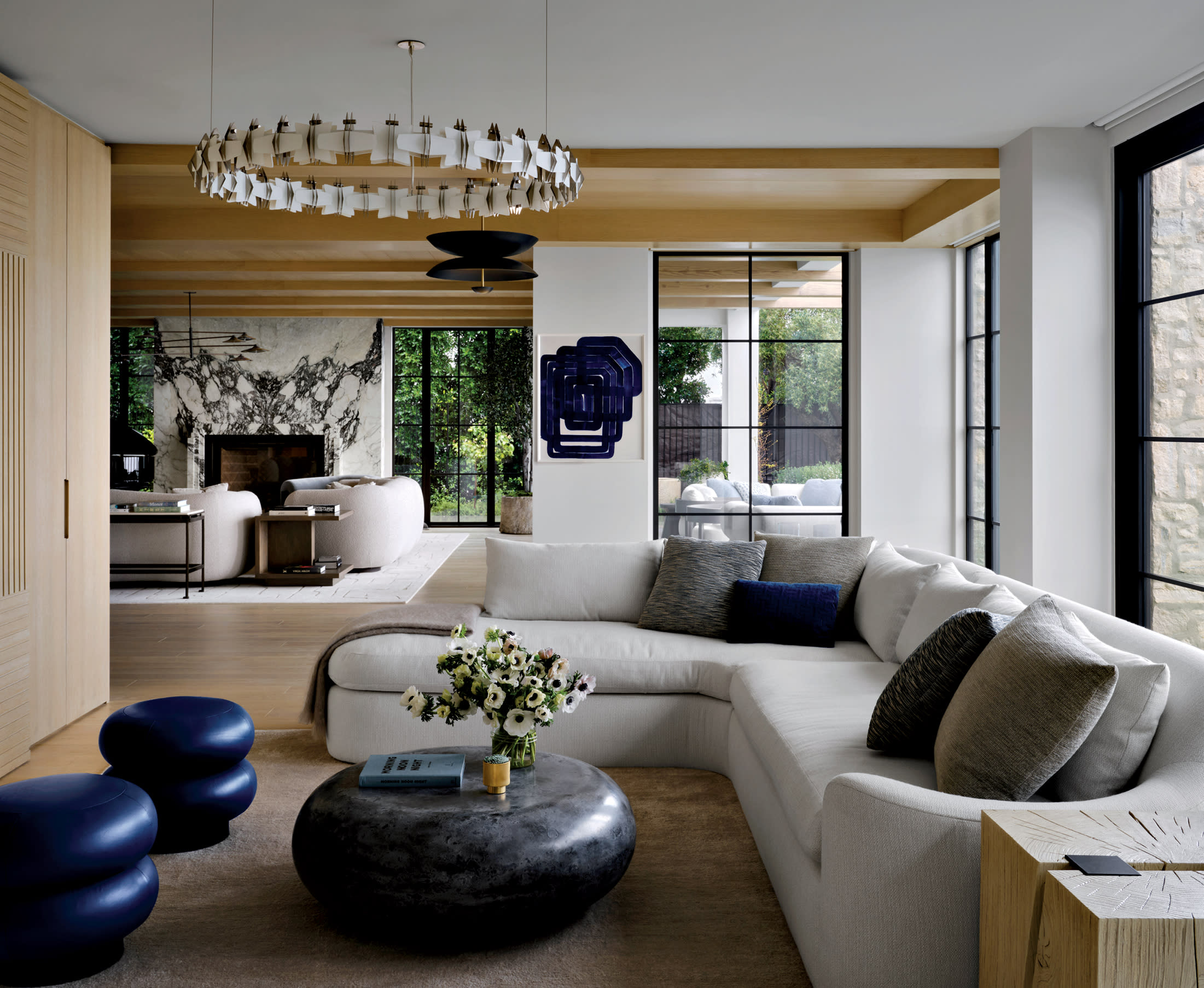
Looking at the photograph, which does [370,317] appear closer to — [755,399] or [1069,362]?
[755,399]

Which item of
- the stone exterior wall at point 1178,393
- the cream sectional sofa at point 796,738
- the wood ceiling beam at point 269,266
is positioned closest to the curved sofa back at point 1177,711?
the cream sectional sofa at point 796,738

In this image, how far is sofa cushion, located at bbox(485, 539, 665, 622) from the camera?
4.15 meters

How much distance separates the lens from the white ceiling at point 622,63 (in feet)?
10.4

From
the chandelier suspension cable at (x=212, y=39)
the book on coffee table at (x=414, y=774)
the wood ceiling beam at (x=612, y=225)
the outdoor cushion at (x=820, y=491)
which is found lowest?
the book on coffee table at (x=414, y=774)

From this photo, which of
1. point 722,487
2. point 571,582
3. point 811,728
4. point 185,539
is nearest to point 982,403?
point 722,487

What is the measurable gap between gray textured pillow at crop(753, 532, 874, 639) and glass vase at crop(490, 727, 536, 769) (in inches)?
66.3

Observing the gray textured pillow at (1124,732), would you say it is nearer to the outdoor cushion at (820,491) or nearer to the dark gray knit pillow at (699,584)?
the dark gray knit pillow at (699,584)

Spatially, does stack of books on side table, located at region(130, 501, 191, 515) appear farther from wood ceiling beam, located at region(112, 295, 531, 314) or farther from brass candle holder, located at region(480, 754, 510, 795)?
brass candle holder, located at region(480, 754, 510, 795)

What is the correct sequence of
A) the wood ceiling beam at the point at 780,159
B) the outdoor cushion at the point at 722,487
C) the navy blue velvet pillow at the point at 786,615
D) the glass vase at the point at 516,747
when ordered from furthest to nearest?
1. the outdoor cushion at the point at 722,487
2. the wood ceiling beam at the point at 780,159
3. the navy blue velvet pillow at the point at 786,615
4. the glass vase at the point at 516,747

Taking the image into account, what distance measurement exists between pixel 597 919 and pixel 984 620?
1225 mm

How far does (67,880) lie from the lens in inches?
78.9

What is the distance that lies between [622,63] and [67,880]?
3.19 metres

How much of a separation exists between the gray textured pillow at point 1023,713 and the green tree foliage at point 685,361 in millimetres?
4749

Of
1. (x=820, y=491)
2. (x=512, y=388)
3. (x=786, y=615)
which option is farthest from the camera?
(x=512, y=388)
